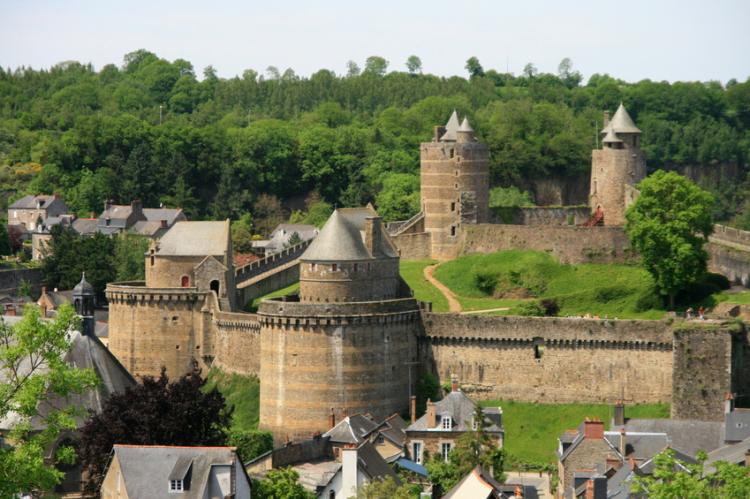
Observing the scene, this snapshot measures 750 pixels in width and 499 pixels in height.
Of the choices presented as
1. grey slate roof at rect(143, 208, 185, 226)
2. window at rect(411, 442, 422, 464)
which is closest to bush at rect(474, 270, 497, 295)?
window at rect(411, 442, 422, 464)

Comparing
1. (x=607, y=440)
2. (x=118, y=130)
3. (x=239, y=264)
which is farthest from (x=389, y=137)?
(x=607, y=440)

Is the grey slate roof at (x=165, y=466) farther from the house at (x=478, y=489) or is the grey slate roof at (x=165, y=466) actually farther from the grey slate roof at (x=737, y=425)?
the grey slate roof at (x=737, y=425)

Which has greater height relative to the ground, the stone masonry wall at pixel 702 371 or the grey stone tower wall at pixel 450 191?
the grey stone tower wall at pixel 450 191

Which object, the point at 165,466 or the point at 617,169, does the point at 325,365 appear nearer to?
the point at 165,466

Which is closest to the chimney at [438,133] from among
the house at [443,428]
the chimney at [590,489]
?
the house at [443,428]

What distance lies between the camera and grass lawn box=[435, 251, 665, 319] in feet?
284

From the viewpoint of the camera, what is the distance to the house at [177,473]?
6381 cm

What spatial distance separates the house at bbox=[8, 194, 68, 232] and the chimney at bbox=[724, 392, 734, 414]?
63380 millimetres

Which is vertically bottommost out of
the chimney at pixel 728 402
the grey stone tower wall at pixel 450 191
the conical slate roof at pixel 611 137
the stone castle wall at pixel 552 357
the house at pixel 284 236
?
the chimney at pixel 728 402

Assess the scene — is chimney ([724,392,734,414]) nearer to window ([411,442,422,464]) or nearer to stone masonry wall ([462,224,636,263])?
window ([411,442,422,464])

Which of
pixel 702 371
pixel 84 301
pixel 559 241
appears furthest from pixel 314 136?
pixel 702 371

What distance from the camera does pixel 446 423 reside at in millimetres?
76000

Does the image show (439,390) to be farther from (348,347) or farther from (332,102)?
(332,102)

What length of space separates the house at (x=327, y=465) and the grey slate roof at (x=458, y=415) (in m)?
2.85
